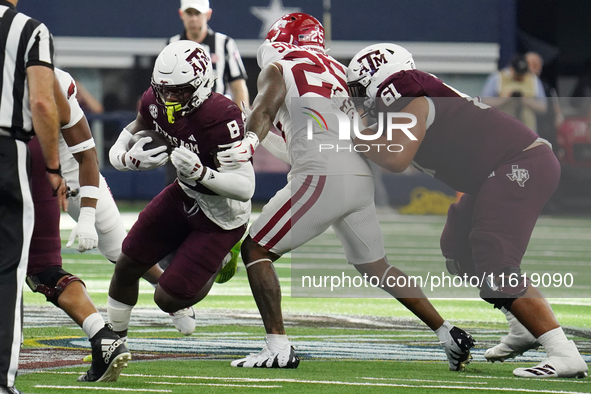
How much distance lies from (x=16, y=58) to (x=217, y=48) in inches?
172

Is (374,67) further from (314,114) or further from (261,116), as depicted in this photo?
(261,116)

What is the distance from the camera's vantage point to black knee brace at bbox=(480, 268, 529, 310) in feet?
14.8

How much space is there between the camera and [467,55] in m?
18.2

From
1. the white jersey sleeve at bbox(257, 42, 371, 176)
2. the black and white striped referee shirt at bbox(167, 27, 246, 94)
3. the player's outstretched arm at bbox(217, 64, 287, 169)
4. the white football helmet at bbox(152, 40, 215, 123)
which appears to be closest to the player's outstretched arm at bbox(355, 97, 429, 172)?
the white jersey sleeve at bbox(257, 42, 371, 176)

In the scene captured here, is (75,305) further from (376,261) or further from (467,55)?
(467,55)

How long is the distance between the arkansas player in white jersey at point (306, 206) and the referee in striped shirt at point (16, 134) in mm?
1087

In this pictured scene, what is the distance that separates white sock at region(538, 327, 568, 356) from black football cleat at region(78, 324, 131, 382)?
180 cm

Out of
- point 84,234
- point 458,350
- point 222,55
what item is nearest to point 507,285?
point 458,350

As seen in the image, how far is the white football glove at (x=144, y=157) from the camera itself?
15.1 feet

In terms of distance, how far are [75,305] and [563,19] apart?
16376 mm

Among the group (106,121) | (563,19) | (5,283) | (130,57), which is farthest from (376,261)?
(563,19)

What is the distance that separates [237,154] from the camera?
15.1 feet

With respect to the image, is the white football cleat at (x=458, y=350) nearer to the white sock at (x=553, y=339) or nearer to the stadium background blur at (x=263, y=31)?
the white sock at (x=553, y=339)

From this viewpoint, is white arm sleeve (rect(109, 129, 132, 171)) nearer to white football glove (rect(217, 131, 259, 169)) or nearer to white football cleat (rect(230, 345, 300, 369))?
white football glove (rect(217, 131, 259, 169))
